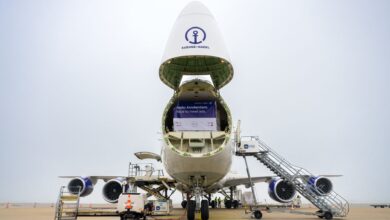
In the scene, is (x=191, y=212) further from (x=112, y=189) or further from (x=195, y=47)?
(x=112, y=189)

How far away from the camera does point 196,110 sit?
511 inches

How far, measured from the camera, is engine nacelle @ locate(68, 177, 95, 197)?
18859 millimetres

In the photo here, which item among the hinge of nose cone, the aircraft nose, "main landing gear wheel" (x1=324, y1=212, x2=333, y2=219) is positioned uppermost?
the aircraft nose

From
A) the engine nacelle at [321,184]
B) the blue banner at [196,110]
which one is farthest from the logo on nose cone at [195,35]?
the engine nacelle at [321,184]

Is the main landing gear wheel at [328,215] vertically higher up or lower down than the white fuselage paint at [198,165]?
lower down

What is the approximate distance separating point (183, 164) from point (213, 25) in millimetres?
5338

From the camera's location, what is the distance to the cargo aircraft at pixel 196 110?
1093 centimetres

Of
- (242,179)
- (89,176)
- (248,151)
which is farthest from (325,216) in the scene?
(89,176)

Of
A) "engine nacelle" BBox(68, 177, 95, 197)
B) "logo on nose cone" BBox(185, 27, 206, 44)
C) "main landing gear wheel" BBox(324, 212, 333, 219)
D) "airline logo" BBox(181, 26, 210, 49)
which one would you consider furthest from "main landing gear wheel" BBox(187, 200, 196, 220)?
"engine nacelle" BBox(68, 177, 95, 197)

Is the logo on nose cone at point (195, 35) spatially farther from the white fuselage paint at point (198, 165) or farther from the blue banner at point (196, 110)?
the white fuselage paint at point (198, 165)

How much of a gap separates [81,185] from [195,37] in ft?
41.6

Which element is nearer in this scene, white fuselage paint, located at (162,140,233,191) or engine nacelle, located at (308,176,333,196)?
white fuselage paint, located at (162,140,233,191)

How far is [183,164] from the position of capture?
1077 cm

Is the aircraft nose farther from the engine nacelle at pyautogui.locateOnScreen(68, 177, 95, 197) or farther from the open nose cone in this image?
the engine nacelle at pyautogui.locateOnScreen(68, 177, 95, 197)
